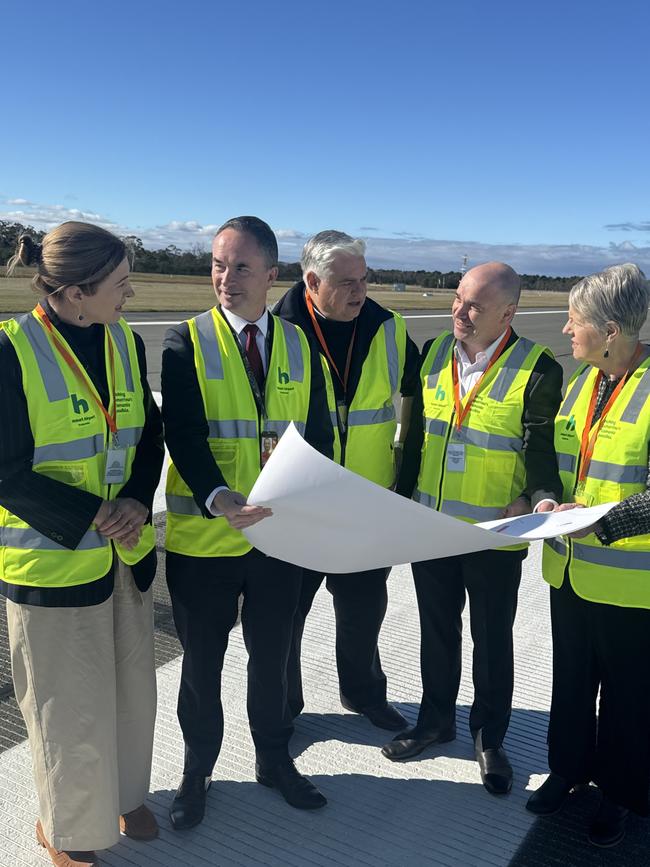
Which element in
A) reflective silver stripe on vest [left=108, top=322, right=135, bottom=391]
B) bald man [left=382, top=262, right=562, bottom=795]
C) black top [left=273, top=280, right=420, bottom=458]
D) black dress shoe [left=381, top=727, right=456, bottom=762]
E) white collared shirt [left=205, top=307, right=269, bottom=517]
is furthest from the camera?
black top [left=273, top=280, right=420, bottom=458]

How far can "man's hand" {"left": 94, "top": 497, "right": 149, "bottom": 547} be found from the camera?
241 cm

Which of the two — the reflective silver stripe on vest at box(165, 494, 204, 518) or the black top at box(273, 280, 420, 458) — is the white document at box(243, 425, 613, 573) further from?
the black top at box(273, 280, 420, 458)

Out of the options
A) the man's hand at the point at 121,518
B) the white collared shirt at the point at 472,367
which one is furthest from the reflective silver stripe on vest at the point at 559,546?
the man's hand at the point at 121,518

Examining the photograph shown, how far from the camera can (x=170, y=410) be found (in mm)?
2691

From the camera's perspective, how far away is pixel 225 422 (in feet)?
8.89

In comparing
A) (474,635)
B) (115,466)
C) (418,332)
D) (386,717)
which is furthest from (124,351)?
(418,332)

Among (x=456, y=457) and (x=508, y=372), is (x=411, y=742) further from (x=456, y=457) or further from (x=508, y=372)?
(x=508, y=372)

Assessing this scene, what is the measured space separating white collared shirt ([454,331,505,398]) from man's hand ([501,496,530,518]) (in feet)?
1.55

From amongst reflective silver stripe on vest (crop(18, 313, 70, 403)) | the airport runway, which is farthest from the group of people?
the airport runway

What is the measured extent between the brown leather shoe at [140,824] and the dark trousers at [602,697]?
1532mm

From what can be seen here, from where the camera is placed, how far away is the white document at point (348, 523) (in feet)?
7.29

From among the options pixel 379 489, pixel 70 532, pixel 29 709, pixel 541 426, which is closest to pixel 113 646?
pixel 29 709

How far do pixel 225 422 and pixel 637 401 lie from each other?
142 cm

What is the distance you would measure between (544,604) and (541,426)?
2.18 m
